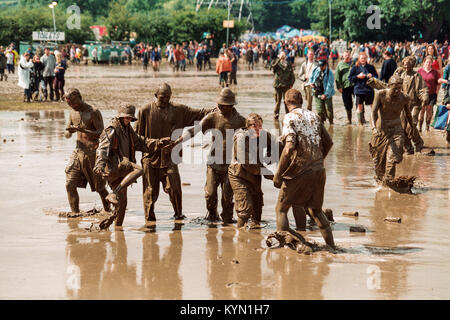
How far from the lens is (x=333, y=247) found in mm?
8172

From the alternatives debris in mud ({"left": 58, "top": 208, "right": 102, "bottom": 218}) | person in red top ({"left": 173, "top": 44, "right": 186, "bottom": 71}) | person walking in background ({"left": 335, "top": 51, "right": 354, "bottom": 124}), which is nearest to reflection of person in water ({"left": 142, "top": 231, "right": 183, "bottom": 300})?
debris in mud ({"left": 58, "top": 208, "right": 102, "bottom": 218})

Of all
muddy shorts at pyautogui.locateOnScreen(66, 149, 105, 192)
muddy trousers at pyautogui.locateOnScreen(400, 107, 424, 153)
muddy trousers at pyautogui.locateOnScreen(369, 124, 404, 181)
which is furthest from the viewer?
muddy trousers at pyautogui.locateOnScreen(400, 107, 424, 153)

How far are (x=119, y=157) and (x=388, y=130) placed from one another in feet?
14.6

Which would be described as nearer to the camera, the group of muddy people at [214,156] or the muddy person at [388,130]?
→ the group of muddy people at [214,156]

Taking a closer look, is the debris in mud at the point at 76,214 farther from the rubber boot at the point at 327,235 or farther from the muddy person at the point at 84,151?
the rubber boot at the point at 327,235

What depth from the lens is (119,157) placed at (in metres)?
9.12

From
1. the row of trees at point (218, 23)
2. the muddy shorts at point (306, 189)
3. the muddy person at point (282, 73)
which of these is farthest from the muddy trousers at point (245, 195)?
the row of trees at point (218, 23)

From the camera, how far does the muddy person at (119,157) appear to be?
891 cm

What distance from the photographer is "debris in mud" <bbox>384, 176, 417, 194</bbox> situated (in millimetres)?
11414

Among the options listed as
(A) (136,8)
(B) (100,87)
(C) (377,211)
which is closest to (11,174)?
(C) (377,211)

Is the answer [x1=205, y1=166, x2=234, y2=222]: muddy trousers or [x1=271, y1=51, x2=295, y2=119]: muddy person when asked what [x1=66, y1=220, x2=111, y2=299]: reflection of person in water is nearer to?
[x1=205, y1=166, x2=234, y2=222]: muddy trousers

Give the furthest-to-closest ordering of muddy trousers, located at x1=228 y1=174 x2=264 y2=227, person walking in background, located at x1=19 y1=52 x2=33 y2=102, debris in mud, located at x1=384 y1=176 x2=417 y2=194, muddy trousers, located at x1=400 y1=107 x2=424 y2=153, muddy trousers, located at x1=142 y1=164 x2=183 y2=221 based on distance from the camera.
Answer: person walking in background, located at x1=19 y1=52 x2=33 y2=102, muddy trousers, located at x1=400 y1=107 x2=424 y2=153, debris in mud, located at x1=384 y1=176 x2=417 y2=194, muddy trousers, located at x1=142 y1=164 x2=183 y2=221, muddy trousers, located at x1=228 y1=174 x2=264 y2=227

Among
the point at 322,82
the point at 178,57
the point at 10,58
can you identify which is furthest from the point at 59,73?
the point at 178,57

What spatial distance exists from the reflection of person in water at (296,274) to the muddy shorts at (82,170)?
2736 mm
